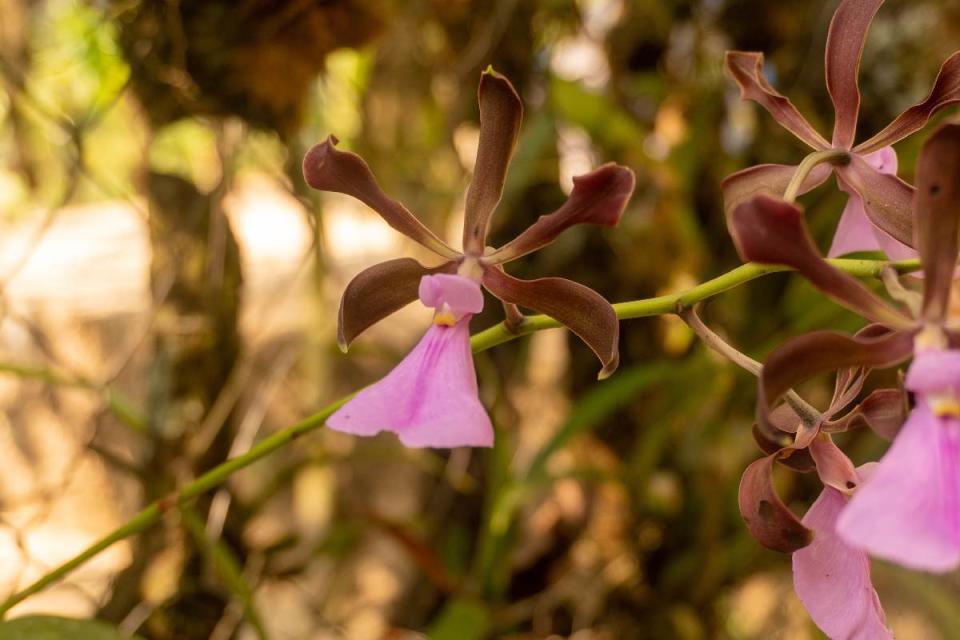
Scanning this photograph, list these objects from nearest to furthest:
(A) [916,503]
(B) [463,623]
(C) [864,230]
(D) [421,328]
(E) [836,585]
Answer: (A) [916,503] → (E) [836,585] → (C) [864,230] → (B) [463,623] → (D) [421,328]

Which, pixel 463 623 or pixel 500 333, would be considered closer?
pixel 500 333

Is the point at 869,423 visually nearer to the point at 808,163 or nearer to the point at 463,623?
the point at 808,163

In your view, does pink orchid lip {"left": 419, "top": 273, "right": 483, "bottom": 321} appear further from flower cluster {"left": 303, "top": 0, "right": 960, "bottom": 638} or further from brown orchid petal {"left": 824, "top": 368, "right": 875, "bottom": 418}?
brown orchid petal {"left": 824, "top": 368, "right": 875, "bottom": 418}

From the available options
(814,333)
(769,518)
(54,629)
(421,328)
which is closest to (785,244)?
(814,333)

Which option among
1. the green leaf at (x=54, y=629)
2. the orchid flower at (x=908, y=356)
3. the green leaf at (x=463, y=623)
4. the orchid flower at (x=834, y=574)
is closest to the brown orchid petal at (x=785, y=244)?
the orchid flower at (x=908, y=356)

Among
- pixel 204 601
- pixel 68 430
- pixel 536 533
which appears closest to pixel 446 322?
pixel 204 601

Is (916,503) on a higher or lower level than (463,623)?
higher

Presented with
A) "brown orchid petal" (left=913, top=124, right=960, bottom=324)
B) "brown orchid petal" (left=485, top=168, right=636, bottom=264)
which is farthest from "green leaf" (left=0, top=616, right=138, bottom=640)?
"brown orchid petal" (left=913, top=124, right=960, bottom=324)

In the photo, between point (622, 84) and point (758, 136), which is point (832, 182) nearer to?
point (758, 136)
